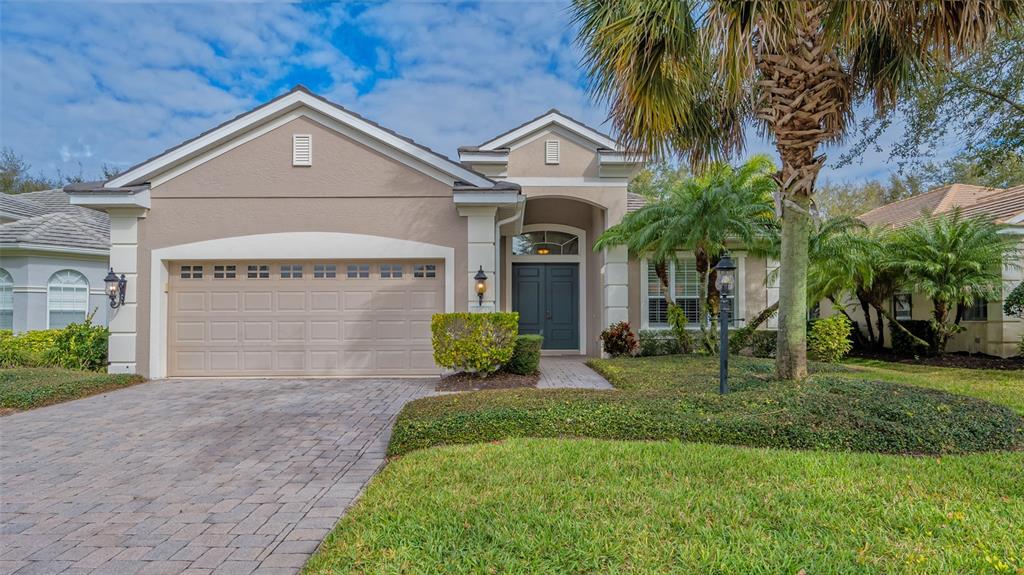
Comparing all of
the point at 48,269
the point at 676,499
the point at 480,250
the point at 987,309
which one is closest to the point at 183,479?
the point at 676,499

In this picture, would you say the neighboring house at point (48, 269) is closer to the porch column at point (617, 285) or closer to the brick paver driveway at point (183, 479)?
the brick paver driveway at point (183, 479)

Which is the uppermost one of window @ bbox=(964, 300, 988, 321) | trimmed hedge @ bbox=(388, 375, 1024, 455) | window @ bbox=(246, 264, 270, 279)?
window @ bbox=(246, 264, 270, 279)

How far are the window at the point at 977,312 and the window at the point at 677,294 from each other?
5.89 meters

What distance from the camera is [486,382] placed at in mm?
8297

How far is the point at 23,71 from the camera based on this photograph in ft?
30.1

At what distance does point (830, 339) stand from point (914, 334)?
414 cm

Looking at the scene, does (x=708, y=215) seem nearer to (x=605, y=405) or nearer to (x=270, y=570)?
(x=605, y=405)

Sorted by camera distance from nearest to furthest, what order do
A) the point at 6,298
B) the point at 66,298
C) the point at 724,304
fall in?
the point at 724,304 < the point at 6,298 < the point at 66,298

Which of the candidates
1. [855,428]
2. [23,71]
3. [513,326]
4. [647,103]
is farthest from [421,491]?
[23,71]

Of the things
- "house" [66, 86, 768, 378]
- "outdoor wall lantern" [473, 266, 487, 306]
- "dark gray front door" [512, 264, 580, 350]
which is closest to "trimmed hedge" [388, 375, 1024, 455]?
"outdoor wall lantern" [473, 266, 487, 306]

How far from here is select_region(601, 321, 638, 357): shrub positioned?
1180cm

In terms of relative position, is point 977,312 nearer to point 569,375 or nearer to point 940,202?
point 940,202

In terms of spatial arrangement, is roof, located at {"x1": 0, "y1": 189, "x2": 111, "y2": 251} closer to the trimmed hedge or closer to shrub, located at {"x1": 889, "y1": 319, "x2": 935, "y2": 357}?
the trimmed hedge

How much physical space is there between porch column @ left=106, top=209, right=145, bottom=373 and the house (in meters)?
0.02
